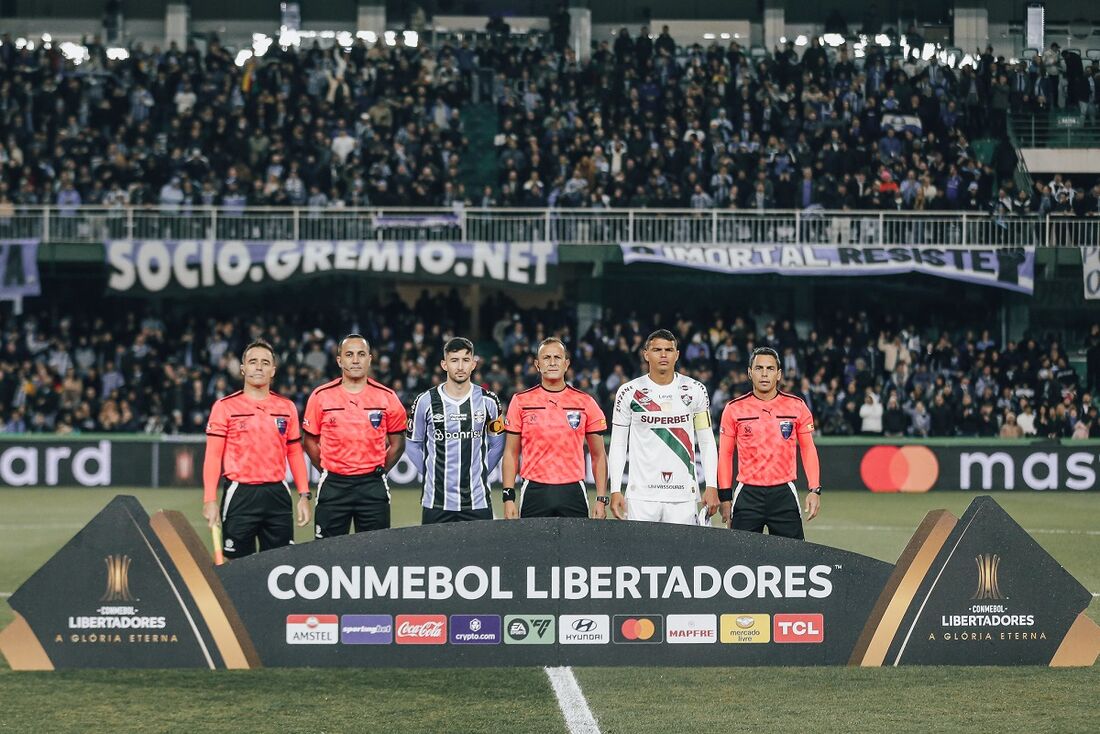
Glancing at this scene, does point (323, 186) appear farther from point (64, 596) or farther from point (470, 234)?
point (64, 596)

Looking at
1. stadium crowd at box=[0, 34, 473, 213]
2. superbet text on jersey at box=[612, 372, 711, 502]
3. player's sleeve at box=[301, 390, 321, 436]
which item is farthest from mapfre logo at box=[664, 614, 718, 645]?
stadium crowd at box=[0, 34, 473, 213]

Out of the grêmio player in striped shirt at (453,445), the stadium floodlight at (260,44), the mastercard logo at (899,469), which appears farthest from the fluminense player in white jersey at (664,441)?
the stadium floodlight at (260,44)

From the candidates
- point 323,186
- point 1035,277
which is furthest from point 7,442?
point 1035,277

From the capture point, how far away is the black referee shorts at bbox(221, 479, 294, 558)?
9391mm

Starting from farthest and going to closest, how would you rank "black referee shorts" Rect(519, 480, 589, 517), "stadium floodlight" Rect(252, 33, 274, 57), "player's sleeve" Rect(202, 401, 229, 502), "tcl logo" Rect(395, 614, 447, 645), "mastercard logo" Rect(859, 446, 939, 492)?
"stadium floodlight" Rect(252, 33, 274, 57), "mastercard logo" Rect(859, 446, 939, 492), "black referee shorts" Rect(519, 480, 589, 517), "player's sleeve" Rect(202, 401, 229, 502), "tcl logo" Rect(395, 614, 447, 645)

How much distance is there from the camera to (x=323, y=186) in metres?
27.3

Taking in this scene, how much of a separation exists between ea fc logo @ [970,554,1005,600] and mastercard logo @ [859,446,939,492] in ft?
41.6

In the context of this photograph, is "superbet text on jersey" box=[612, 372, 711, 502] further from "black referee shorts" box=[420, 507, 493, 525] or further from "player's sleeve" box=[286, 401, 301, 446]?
"player's sleeve" box=[286, 401, 301, 446]

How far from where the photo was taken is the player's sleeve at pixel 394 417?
9.70 meters

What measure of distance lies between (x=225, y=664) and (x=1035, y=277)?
22473 millimetres

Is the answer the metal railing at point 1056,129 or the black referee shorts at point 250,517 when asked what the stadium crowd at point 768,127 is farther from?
the black referee shorts at point 250,517

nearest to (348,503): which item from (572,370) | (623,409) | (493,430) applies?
(493,430)

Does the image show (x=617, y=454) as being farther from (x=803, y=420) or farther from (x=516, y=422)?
(x=803, y=420)

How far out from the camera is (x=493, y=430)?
961 cm
